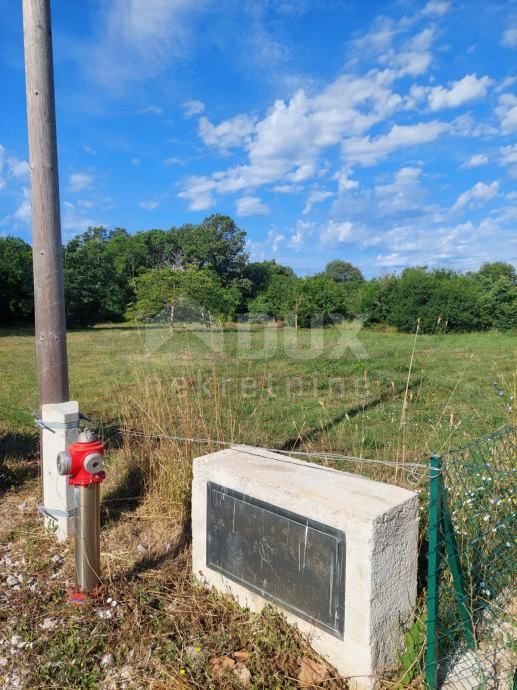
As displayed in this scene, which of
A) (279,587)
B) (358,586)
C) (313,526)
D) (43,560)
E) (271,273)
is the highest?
(271,273)

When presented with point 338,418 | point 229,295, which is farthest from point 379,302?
point 338,418

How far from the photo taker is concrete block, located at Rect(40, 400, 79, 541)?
2939 millimetres

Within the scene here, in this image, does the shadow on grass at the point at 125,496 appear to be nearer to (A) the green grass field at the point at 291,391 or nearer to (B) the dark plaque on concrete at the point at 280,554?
(A) the green grass field at the point at 291,391

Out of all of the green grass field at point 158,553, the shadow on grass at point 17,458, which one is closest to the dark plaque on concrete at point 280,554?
the green grass field at point 158,553

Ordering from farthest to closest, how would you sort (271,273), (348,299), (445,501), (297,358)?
(271,273) < (348,299) < (297,358) < (445,501)

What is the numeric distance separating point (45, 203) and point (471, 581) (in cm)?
302

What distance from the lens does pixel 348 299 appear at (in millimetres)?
25844

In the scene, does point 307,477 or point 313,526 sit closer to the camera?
point 313,526

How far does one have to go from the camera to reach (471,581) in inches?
82.2

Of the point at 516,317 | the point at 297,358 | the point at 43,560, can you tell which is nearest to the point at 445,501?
the point at 43,560

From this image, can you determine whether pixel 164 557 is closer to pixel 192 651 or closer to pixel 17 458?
pixel 192 651

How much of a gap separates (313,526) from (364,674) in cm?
54

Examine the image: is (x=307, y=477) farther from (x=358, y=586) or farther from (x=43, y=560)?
(x=43, y=560)

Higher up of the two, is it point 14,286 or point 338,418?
point 14,286
